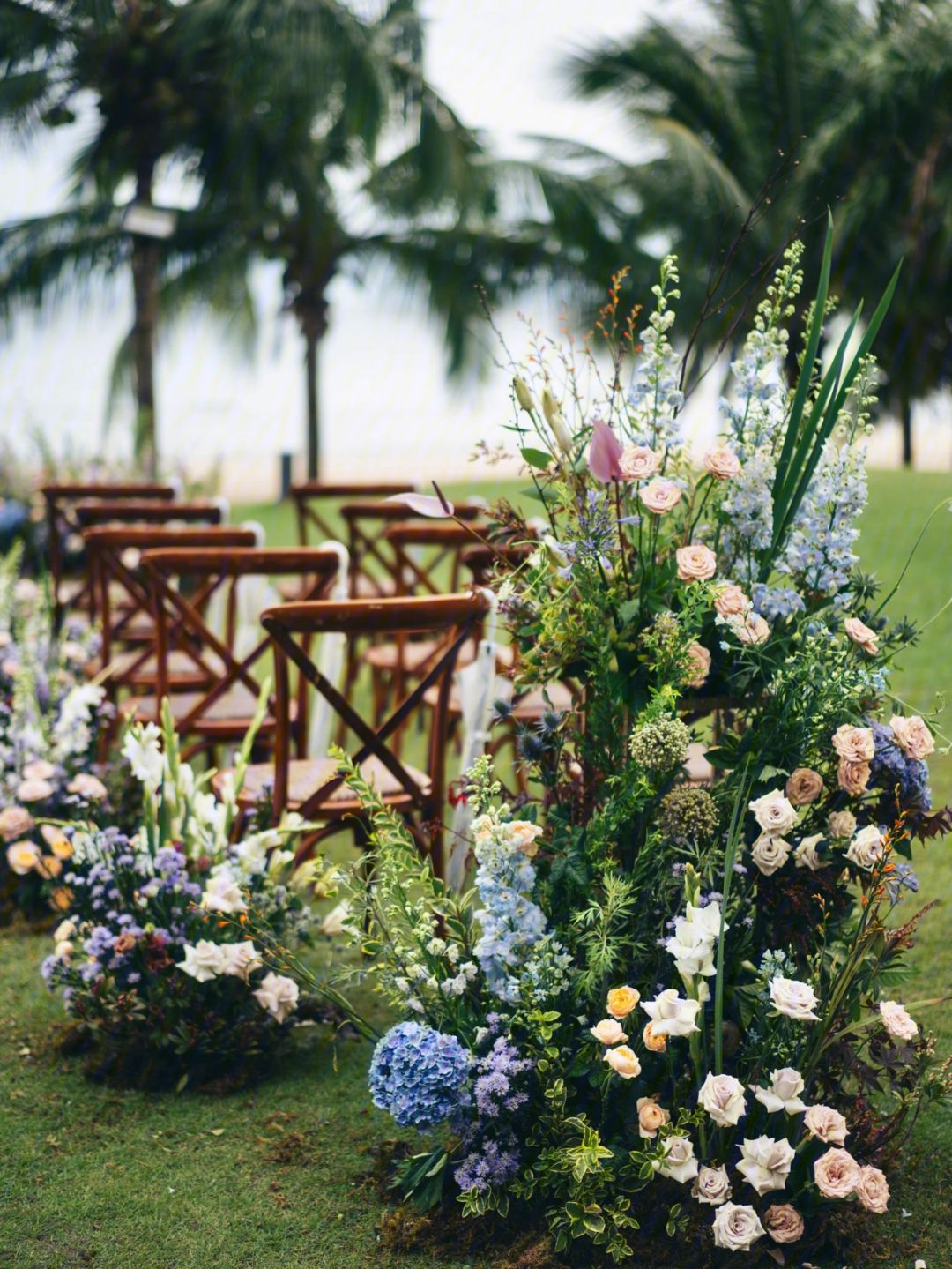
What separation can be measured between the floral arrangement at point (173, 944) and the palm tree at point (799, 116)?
12.1 meters

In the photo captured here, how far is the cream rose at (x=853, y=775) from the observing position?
224cm

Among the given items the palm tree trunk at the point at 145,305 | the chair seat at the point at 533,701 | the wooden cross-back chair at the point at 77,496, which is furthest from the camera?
the palm tree trunk at the point at 145,305

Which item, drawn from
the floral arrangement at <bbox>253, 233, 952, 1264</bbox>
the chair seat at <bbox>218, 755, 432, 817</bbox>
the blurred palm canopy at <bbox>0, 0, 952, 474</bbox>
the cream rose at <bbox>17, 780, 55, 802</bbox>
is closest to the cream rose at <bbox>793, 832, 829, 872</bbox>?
the floral arrangement at <bbox>253, 233, 952, 1264</bbox>

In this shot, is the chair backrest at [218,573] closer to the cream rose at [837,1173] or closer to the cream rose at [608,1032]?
the cream rose at [608,1032]

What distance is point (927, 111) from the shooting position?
48.5 feet

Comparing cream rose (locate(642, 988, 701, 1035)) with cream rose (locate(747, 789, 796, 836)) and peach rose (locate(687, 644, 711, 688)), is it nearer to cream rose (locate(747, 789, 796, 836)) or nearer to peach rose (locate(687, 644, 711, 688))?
cream rose (locate(747, 789, 796, 836))

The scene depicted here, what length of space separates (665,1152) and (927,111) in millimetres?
14867

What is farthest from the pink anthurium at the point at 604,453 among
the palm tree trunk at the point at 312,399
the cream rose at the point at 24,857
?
the palm tree trunk at the point at 312,399

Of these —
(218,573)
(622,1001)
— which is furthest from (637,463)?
(218,573)

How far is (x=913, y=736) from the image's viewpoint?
2.32 metres

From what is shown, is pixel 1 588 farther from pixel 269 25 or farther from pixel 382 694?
pixel 269 25

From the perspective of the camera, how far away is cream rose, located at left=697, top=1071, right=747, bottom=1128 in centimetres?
206

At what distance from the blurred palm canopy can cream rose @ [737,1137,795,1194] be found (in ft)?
37.2

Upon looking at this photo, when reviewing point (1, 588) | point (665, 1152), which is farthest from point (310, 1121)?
point (1, 588)
